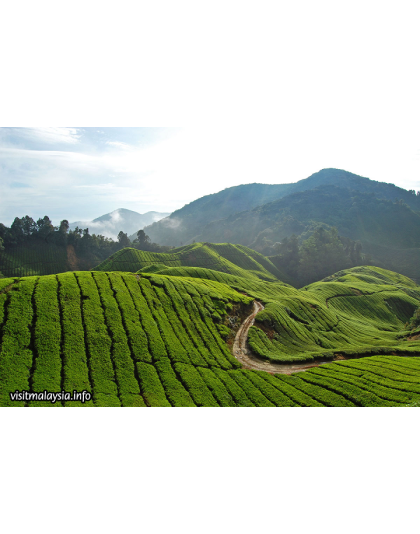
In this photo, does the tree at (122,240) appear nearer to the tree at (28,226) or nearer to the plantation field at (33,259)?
the plantation field at (33,259)

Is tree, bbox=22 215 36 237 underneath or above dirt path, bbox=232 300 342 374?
above

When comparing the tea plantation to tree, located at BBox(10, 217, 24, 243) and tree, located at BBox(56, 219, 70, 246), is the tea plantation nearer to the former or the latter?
tree, located at BBox(10, 217, 24, 243)

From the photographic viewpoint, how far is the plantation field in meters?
125

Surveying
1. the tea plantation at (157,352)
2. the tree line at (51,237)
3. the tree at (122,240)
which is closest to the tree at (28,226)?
the tree line at (51,237)

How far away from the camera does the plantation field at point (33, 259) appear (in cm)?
12473

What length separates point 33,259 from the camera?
444ft

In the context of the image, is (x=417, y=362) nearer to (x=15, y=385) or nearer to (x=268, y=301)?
(x=268, y=301)

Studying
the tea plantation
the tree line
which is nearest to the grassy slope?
the tea plantation

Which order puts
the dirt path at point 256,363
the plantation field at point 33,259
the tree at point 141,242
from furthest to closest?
the tree at point 141,242 < the plantation field at point 33,259 < the dirt path at point 256,363

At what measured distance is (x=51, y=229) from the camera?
152000 millimetres

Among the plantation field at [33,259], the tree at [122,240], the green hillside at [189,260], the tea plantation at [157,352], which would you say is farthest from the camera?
the tree at [122,240]

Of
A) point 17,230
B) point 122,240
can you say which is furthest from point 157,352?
point 122,240

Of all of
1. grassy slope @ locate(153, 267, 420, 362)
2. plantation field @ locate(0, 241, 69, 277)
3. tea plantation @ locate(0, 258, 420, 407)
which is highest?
tea plantation @ locate(0, 258, 420, 407)

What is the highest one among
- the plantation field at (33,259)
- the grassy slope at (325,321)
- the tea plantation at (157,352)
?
the tea plantation at (157,352)
